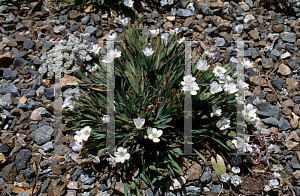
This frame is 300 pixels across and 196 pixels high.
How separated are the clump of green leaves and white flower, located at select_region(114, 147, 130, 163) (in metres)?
0.14

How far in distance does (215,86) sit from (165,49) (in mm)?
900

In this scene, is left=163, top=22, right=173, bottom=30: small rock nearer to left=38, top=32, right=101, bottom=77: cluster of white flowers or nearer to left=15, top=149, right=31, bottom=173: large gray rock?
left=38, top=32, right=101, bottom=77: cluster of white flowers

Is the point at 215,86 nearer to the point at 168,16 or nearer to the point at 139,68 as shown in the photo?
the point at 139,68

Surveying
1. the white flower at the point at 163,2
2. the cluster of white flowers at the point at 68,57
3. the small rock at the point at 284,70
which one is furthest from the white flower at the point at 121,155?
the white flower at the point at 163,2

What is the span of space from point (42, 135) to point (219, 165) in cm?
244

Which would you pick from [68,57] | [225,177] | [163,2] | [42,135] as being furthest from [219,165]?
[163,2]

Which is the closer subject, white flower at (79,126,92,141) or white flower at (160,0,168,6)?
white flower at (79,126,92,141)

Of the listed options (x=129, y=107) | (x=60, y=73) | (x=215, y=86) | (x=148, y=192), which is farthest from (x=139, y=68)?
(x=148, y=192)

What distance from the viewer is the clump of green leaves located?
8.71 feet

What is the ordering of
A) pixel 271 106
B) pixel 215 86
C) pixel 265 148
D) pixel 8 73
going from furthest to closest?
pixel 8 73, pixel 271 106, pixel 265 148, pixel 215 86

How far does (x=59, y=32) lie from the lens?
3953 mm

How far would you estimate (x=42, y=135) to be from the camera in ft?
10.1

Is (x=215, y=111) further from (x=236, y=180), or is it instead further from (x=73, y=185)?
(x=73, y=185)

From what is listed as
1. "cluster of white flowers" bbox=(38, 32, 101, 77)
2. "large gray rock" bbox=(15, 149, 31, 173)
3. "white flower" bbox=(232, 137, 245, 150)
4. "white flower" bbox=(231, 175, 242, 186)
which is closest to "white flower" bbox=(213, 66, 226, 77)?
"white flower" bbox=(232, 137, 245, 150)
